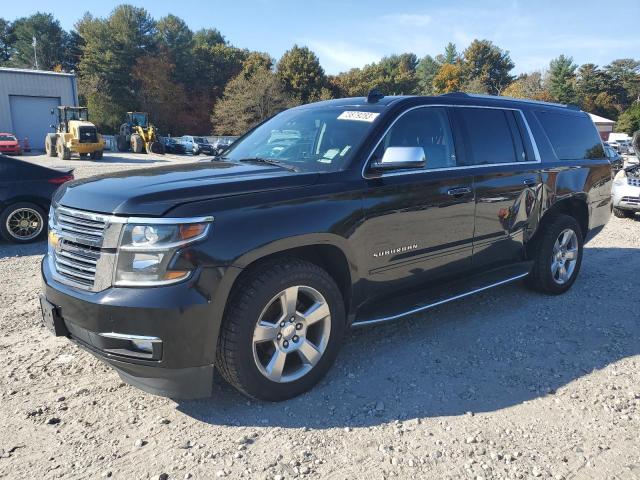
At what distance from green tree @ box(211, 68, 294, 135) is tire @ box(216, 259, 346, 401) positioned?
45.5 metres

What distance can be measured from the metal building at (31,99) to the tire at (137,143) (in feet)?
36.4

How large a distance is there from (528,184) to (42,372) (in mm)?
4395

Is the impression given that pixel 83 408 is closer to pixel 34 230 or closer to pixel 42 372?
pixel 42 372

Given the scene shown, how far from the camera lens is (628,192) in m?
10.4

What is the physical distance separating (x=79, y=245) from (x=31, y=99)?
4738 centimetres

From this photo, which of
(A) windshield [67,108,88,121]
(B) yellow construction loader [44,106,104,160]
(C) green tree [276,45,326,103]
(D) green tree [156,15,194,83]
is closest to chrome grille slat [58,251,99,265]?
(B) yellow construction loader [44,106,104,160]

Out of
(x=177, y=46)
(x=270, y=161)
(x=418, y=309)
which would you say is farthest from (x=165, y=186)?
(x=177, y=46)

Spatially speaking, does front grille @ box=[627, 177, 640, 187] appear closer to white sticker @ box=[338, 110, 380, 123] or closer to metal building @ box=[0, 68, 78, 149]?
white sticker @ box=[338, 110, 380, 123]

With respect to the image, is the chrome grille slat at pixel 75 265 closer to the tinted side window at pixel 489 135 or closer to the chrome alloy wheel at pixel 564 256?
the tinted side window at pixel 489 135

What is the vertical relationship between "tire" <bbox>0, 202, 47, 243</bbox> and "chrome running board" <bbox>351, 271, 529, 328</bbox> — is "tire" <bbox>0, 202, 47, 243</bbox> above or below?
below

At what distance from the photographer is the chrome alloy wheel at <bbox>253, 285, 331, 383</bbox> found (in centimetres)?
313

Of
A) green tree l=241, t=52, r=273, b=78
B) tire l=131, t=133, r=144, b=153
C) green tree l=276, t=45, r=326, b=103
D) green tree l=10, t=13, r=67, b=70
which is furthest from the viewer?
green tree l=10, t=13, r=67, b=70

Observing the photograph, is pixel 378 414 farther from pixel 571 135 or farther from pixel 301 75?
pixel 301 75

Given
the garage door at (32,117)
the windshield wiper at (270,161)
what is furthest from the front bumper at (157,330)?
the garage door at (32,117)
